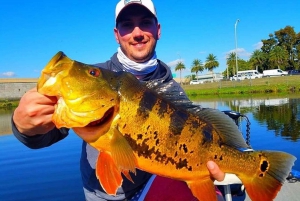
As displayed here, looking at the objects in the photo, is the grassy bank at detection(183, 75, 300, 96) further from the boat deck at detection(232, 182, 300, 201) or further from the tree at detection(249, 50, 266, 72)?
the boat deck at detection(232, 182, 300, 201)

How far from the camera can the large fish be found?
2.12 m

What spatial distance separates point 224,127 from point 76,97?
1.24m

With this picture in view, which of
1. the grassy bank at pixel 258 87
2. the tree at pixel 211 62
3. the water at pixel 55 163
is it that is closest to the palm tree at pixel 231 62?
the tree at pixel 211 62

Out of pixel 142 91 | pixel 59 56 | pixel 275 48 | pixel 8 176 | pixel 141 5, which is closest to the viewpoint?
pixel 59 56

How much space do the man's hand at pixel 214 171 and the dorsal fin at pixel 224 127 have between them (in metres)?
0.22

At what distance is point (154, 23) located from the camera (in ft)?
12.5

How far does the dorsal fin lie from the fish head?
0.81 meters

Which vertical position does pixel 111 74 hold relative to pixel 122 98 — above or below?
above

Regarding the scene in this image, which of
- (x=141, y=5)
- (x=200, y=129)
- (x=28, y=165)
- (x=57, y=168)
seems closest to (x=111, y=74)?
(x=200, y=129)

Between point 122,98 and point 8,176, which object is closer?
point 122,98

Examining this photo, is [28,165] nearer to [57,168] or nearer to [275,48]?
[57,168]

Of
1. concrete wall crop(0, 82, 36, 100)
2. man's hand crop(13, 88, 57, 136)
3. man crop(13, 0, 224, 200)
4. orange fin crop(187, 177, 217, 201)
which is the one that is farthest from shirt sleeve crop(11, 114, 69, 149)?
concrete wall crop(0, 82, 36, 100)

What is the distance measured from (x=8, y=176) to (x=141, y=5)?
9.55 meters

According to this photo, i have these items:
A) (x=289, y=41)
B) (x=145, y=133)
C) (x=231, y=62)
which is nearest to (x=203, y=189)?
(x=145, y=133)
